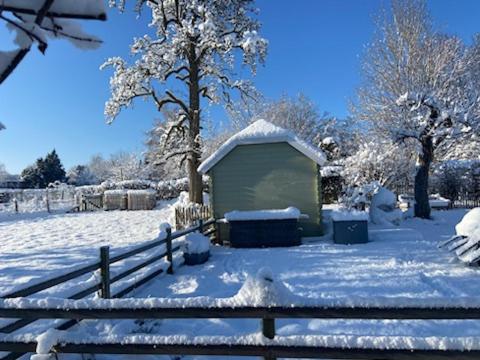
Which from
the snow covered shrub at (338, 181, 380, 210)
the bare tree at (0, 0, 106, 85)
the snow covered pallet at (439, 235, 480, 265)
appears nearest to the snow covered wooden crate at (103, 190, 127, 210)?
the snow covered shrub at (338, 181, 380, 210)

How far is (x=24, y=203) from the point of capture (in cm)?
2606

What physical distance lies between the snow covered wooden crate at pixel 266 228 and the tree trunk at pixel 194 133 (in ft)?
16.8

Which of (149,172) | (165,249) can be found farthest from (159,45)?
(149,172)

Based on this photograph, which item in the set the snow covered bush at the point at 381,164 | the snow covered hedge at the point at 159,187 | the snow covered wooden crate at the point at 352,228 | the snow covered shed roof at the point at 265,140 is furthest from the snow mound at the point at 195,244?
the snow covered hedge at the point at 159,187

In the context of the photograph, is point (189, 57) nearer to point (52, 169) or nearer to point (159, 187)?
point (159, 187)

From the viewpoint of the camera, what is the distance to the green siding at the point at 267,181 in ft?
35.6

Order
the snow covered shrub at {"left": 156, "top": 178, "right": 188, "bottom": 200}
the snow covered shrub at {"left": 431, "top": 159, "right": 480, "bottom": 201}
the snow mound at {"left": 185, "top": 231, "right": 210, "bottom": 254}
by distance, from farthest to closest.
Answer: the snow covered shrub at {"left": 156, "top": 178, "right": 188, "bottom": 200}, the snow covered shrub at {"left": 431, "top": 159, "right": 480, "bottom": 201}, the snow mound at {"left": 185, "top": 231, "right": 210, "bottom": 254}

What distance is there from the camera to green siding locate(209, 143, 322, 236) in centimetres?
1084

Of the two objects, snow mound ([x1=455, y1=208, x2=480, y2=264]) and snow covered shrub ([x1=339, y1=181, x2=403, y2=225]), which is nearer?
snow mound ([x1=455, y1=208, x2=480, y2=264])

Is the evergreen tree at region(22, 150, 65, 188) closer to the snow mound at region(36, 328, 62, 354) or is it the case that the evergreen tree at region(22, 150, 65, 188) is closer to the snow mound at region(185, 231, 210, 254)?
the snow mound at region(185, 231, 210, 254)

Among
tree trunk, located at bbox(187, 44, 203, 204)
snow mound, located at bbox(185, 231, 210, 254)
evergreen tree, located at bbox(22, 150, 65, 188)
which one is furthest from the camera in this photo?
evergreen tree, located at bbox(22, 150, 65, 188)

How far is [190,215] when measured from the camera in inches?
498

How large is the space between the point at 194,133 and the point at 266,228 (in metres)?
7.16

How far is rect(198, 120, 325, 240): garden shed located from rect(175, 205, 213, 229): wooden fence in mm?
1075
